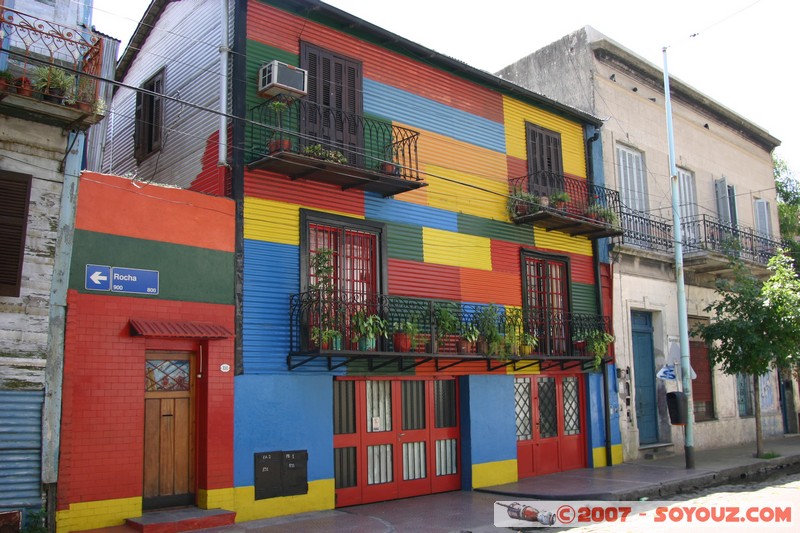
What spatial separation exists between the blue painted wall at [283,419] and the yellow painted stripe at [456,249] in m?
3.49

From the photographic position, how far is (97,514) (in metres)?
9.30

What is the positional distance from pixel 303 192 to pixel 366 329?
2643 mm

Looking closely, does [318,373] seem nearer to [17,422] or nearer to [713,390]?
[17,422]

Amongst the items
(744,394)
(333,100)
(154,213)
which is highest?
(333,100)

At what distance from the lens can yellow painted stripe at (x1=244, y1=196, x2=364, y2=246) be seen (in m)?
11.6

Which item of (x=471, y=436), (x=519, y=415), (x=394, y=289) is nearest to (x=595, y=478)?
(x=519, y=415)

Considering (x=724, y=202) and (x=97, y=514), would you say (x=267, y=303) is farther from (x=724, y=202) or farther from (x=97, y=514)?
(x=724, y=202)

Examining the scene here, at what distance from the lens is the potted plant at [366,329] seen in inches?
466

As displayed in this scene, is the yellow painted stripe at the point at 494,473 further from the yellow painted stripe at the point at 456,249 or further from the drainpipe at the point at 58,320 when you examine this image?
the drainpipe at the point at 58,320

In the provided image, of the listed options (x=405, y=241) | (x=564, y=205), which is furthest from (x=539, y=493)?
(x=564, y=205)

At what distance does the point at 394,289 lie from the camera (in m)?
13.3

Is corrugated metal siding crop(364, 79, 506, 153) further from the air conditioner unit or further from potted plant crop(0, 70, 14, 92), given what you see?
potted plant crop(0, 70, 14, 92)

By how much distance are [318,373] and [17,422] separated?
4689mm

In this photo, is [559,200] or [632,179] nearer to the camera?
[559,200]
